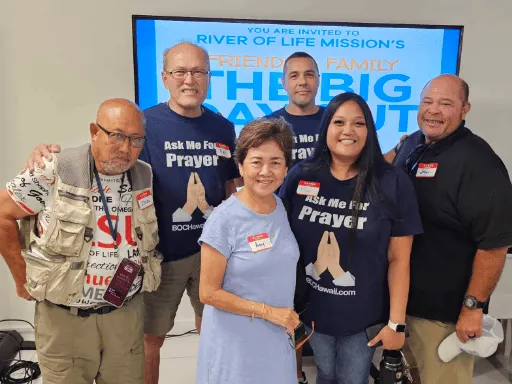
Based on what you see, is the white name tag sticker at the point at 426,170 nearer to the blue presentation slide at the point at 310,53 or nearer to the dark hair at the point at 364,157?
the dark hair at the point at 364,157

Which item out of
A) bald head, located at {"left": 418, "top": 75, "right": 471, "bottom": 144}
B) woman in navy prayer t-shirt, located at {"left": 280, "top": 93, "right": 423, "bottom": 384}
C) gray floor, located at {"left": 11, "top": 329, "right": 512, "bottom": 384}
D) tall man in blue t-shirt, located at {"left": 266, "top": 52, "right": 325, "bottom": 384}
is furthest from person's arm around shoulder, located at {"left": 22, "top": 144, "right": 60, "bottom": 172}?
gray floor, located at {"left": 11, "top": 329, "right": 512, "bottom": 384}

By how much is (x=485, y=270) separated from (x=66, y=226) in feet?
5.54

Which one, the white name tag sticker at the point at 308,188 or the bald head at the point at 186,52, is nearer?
the white name tag sticker at the point at 308,188

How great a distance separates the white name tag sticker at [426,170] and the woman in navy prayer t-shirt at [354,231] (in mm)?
198

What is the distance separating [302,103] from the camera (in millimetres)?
2504

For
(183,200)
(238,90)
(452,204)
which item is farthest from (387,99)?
(183,200)

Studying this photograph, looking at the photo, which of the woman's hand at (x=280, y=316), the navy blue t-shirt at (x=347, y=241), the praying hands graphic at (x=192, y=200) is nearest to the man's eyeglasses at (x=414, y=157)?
the navy blue t-shirt at (x=347, y=241)

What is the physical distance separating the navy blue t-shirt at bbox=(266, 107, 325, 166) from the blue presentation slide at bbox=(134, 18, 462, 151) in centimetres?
68

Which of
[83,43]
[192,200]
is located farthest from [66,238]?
[83,43]

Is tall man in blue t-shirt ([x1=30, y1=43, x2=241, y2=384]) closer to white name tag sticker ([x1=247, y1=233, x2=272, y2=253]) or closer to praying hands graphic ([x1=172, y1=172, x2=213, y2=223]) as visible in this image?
praying hands graphic ([x1=172, y1=172, x2=213, y2=223])

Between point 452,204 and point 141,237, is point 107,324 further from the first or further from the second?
point 452,204

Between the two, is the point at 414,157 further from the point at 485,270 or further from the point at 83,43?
the point at 83,43

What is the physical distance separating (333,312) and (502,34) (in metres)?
2.81

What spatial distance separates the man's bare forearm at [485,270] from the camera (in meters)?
1.73
